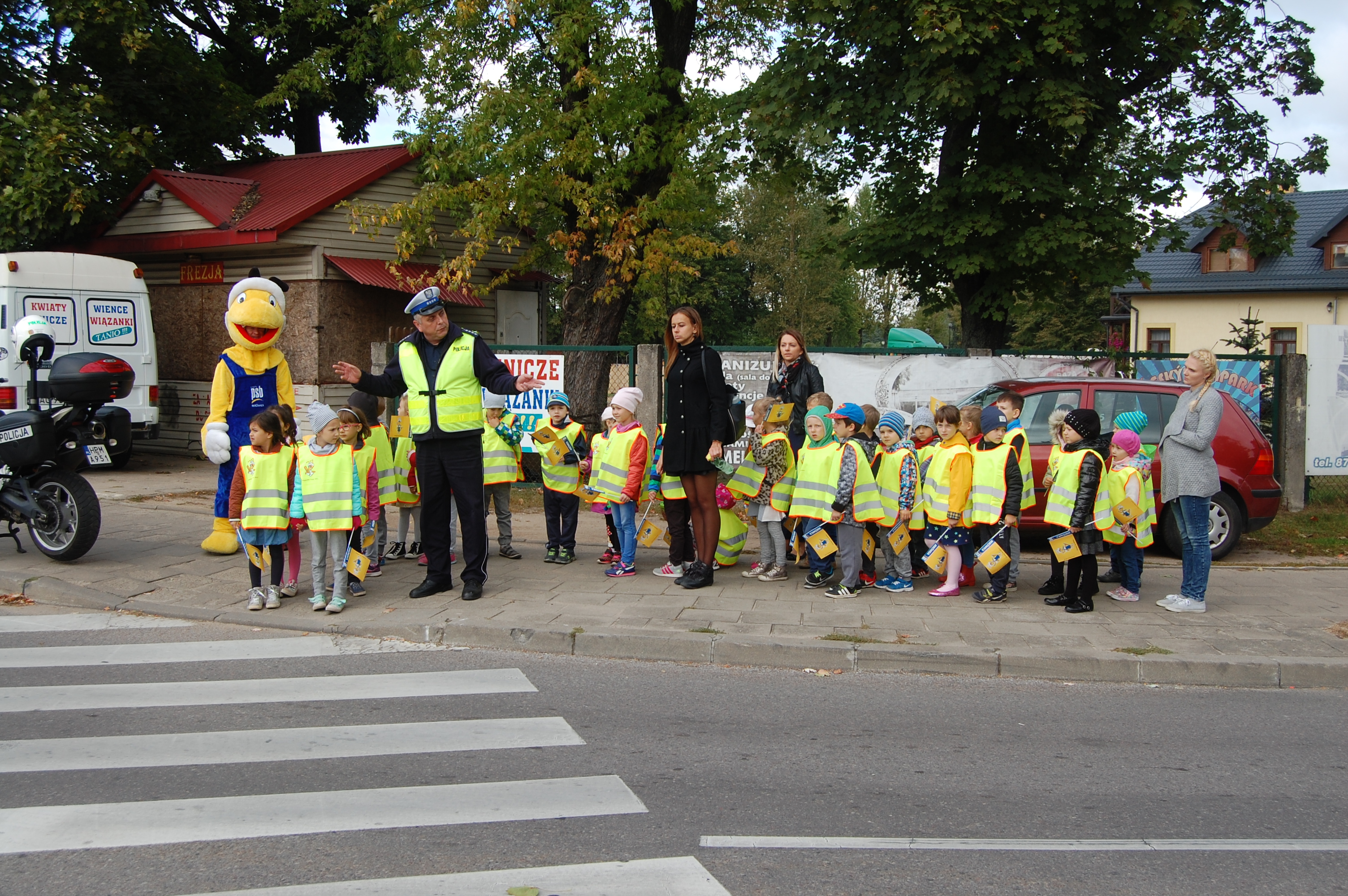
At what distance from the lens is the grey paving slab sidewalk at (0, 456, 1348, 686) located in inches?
250

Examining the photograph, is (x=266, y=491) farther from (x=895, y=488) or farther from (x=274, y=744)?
(x=895, y=488)

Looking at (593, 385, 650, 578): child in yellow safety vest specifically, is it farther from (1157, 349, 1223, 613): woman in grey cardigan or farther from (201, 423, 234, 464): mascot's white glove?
(1157, 349, 1223, 613): woman in grey cardigan

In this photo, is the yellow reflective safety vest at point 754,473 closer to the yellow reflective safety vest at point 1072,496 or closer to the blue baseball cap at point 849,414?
the blue baseball cap at point 849,414

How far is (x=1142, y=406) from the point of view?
988 centimetres

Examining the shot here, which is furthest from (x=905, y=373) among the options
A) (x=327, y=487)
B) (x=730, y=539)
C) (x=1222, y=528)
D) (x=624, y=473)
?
(x=327, y=487)

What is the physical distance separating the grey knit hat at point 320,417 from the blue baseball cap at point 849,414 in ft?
11.7

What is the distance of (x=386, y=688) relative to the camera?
5738 mm

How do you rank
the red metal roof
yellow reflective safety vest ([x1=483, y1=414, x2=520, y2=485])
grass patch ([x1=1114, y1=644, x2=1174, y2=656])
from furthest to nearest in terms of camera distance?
1. the red metal roof
2. yellow reflective safety vest ([x1=483, y1=414, x2=520, y2=485])
3. grass patch ([x1=1114, y1=644, x2=1174, y2=656])

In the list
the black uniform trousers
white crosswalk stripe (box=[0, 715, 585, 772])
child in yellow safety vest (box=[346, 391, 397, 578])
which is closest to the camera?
white crosswalk stripe (box=[0, 715, 585, 772])

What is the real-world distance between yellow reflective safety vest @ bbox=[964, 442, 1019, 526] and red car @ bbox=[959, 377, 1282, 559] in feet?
6.44

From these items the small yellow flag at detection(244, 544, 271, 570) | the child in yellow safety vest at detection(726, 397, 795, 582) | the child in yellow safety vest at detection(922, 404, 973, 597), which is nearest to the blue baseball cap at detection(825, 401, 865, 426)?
the child in yellow safety vest at detection(726, 397, 795, 582)

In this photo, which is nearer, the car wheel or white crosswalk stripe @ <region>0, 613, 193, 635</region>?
white crosswalk stripe @ <region>0, 613, 193, 635</region>

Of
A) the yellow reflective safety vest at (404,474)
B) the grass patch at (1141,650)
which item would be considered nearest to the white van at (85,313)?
the yellow reflective safety vest at (404,474)

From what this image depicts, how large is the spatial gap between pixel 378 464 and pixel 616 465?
6.15 feet
